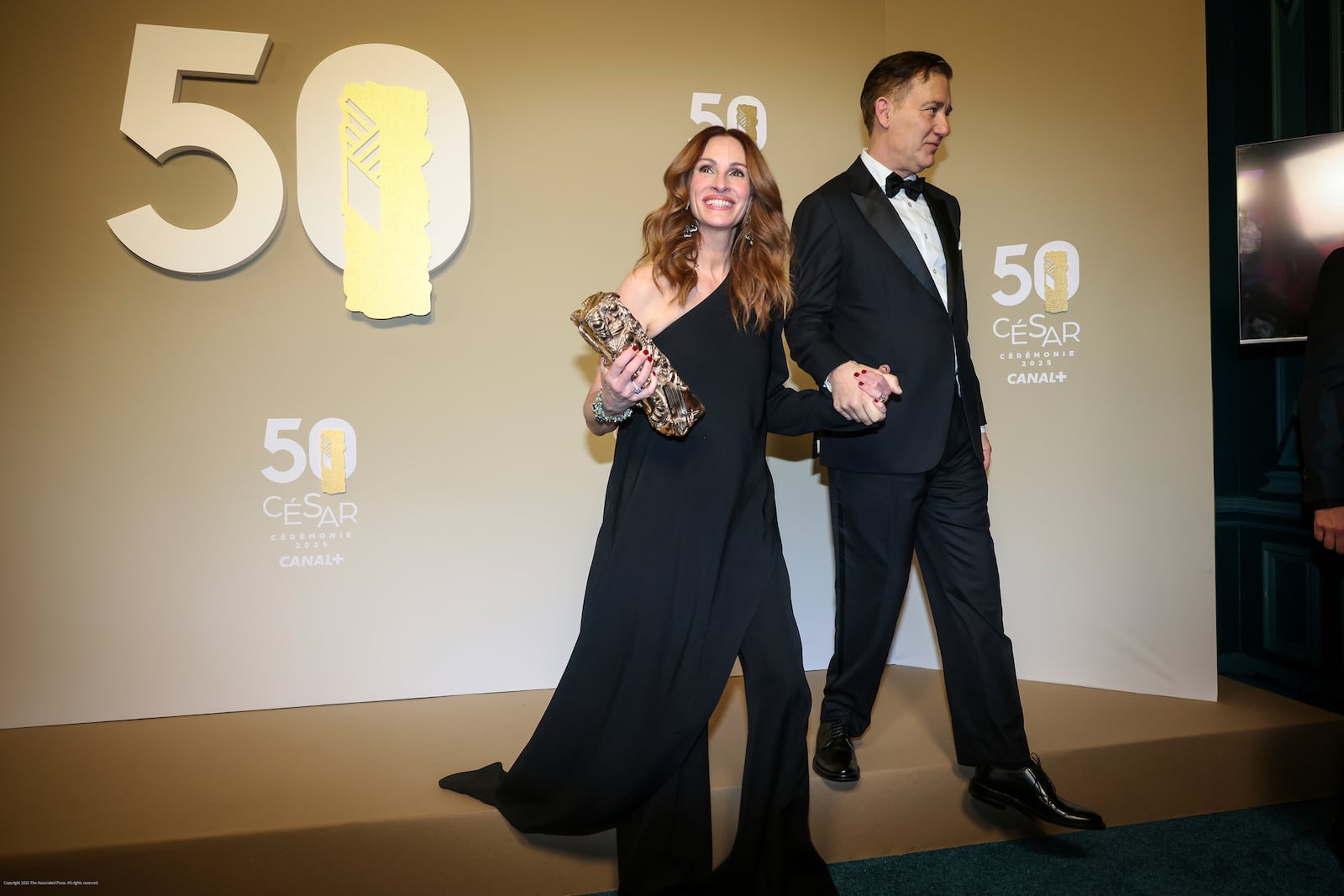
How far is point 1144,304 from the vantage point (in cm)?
298

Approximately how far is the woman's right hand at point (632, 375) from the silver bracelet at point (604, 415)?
133 mm

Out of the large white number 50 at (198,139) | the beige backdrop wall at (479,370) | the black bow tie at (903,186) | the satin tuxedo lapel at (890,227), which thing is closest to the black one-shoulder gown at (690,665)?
the satin tuxedo lapel at (890,227)

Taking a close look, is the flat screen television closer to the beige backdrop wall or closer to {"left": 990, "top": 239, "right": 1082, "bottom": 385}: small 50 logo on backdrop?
the beige backdrop wall

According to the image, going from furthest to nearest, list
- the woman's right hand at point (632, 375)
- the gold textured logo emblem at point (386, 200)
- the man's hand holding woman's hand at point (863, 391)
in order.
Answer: the gold textured logo emblem at point (386, 200) → the man's hand holding woman's hand at point (863, 391) → the woman's right hand at point (632, 375)

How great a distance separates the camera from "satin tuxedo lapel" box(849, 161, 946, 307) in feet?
7.32

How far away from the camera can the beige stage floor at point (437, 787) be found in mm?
1954

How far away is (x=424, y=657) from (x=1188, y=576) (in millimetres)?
2507

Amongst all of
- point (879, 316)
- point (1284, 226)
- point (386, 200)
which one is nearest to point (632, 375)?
point (879, 316)

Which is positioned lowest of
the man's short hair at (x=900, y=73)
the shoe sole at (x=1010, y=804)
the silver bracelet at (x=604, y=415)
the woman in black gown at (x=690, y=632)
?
the shoe sole at (x=1010, y=804)

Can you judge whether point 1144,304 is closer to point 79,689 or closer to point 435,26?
point 435,26

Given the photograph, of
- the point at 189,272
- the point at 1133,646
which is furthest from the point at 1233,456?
the point at 189,272

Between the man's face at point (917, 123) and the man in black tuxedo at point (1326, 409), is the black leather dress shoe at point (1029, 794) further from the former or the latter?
the man's face at point (917, 123)

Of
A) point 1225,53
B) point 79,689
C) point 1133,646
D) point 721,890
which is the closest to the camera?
point 721,890

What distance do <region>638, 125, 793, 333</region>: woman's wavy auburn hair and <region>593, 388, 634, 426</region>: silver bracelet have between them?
0.93ft
